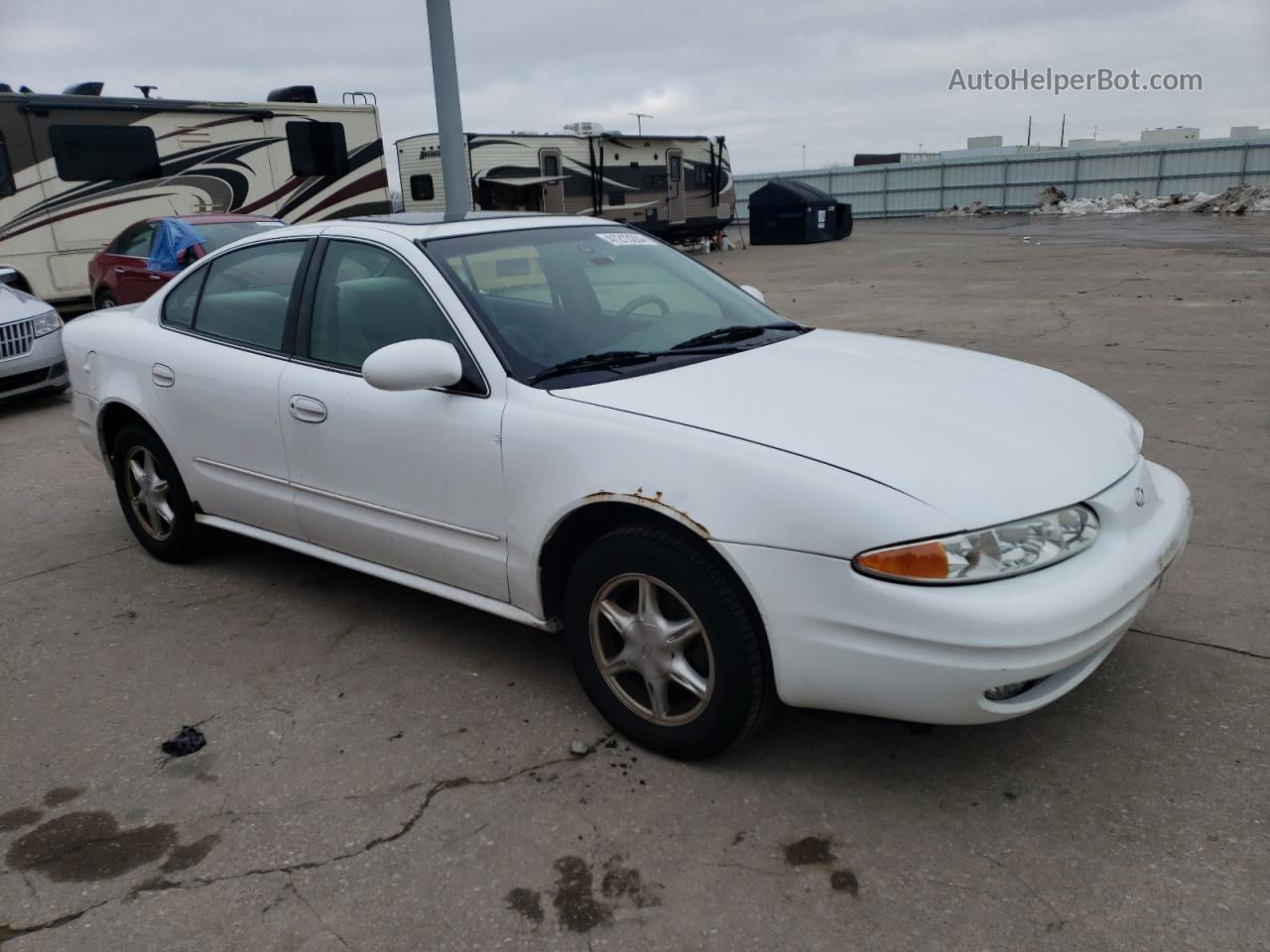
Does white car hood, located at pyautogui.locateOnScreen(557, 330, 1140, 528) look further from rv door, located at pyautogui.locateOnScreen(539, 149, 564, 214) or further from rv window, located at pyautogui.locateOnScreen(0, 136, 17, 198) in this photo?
rv door, located at pyautogui.locateOnScreen(539, 149, 564, 214)

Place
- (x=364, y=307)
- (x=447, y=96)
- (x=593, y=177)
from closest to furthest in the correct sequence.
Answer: (x=364, y=307), (x=447, y=96), (x=593, y=177)

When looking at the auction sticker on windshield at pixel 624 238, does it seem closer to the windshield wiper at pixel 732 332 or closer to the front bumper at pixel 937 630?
the windshield wiper at pixel 732 332

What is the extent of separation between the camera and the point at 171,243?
1045cm

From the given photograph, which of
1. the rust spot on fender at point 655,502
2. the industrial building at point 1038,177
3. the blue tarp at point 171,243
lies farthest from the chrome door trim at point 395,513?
the industrial building at point 1038,177

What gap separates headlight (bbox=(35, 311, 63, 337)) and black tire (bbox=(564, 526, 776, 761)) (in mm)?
7449

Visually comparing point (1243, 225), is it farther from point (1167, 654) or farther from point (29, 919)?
point (29, 919)

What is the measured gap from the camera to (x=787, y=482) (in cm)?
250

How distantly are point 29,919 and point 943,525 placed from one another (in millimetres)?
2382

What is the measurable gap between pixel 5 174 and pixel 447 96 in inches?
275

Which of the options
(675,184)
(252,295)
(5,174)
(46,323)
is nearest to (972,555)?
(252,295)

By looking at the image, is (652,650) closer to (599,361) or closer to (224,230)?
(599,361)

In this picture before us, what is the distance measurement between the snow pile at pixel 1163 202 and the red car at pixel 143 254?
30.4 meters

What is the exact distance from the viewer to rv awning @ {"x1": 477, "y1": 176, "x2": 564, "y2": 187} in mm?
18906

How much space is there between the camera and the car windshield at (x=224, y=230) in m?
10.5
